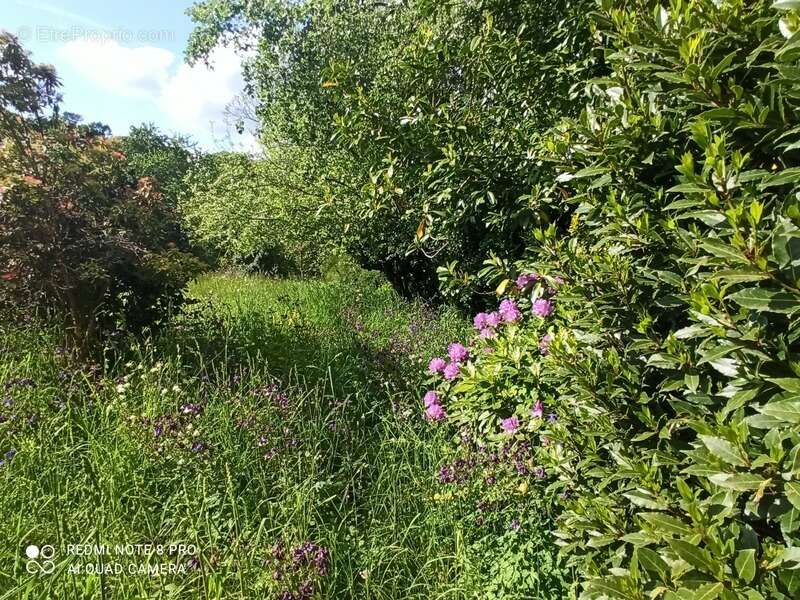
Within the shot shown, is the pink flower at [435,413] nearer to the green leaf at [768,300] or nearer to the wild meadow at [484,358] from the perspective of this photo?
the wild meadow at [484,358]

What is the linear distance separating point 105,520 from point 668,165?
2.54 m

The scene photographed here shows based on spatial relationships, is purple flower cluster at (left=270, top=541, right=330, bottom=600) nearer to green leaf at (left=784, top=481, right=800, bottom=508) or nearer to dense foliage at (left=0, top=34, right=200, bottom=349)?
green leaf at (left=784, top=481, right=800, bottom=508)

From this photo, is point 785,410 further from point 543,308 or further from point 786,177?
point 543,308

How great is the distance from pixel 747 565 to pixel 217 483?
86.2 inches

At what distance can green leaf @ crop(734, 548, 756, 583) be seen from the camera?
97cm

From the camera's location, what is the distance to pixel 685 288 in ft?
4.35

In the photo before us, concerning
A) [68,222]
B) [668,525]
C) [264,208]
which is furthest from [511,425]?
[264,208]

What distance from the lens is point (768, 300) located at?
997 millimetres

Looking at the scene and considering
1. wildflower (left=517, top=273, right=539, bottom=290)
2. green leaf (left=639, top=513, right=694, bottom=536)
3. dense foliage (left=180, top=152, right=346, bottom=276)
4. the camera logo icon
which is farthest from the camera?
dense foliage (left=180, top=152, right=346, bottom=276)

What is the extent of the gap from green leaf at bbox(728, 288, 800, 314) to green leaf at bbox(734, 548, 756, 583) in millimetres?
467

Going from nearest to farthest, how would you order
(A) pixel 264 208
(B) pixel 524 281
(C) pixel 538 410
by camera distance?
1. (C) pixel 538 410
2. (B) pixel 524 281
3. (A) pixel 264 208

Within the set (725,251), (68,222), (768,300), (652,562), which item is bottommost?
(652,562)

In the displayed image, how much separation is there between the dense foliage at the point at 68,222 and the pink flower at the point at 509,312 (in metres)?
2.95

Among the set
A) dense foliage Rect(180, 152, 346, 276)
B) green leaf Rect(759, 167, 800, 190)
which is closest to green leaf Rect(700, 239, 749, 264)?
green leaf Rect(759, 167, 800, 190)
